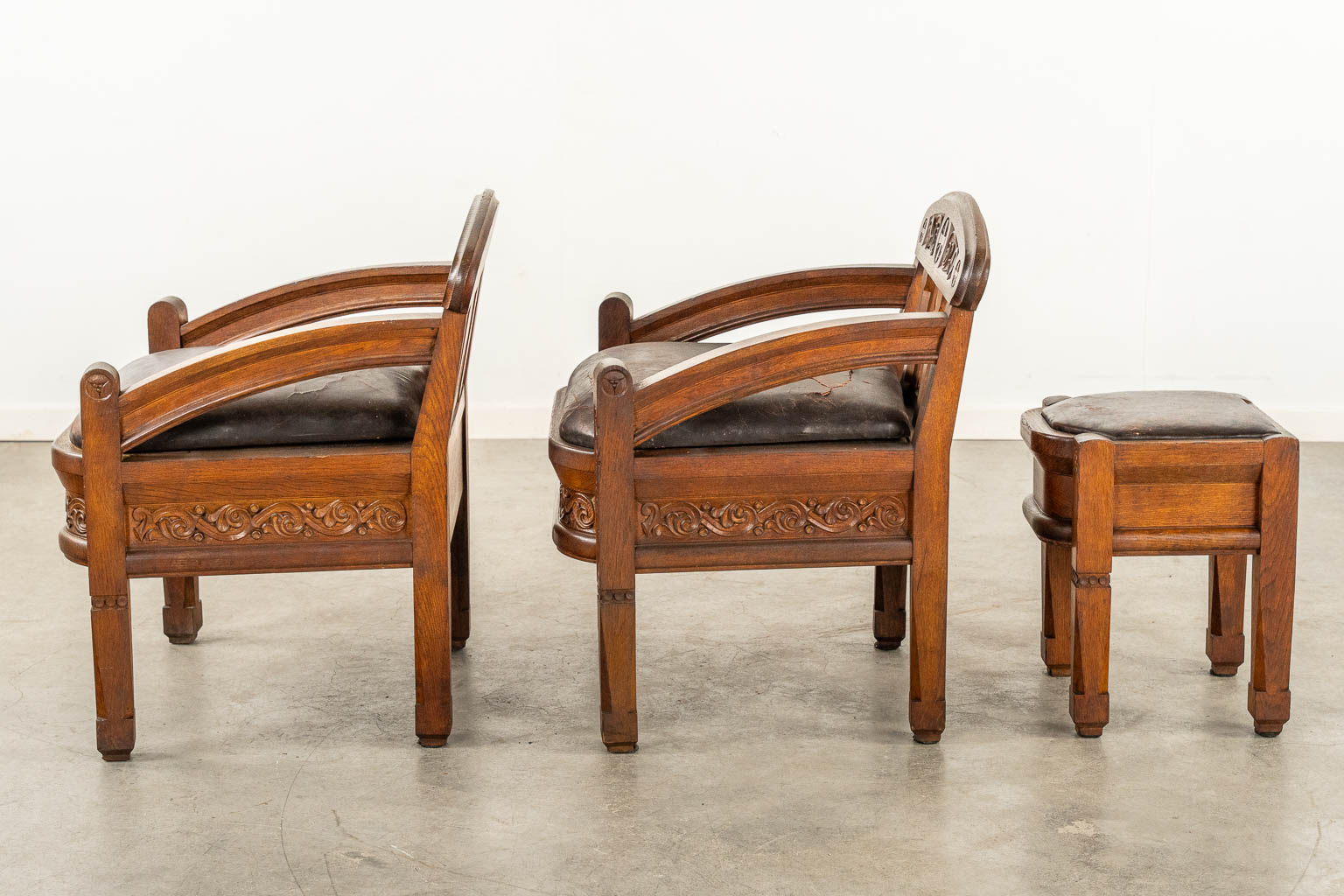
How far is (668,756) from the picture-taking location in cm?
265

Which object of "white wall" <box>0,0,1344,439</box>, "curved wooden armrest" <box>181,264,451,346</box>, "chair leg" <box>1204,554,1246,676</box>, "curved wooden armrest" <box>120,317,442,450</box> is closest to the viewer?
"curved wooden armrest" <box>120,317,442,450</box>

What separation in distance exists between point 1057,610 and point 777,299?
2.97ft

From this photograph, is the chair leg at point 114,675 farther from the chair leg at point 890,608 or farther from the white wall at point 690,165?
the white wall at point 690,165

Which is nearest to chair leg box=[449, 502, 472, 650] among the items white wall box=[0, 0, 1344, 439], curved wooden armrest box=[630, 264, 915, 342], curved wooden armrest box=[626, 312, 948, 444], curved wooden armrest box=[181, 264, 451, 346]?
curved wooden armrest box=[181, 264, 451, 346]

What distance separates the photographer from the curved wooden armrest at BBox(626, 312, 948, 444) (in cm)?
252

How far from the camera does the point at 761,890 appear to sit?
2172mm

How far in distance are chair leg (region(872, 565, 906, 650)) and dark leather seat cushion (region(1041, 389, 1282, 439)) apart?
1.79 ft

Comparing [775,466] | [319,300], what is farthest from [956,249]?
[319,300]

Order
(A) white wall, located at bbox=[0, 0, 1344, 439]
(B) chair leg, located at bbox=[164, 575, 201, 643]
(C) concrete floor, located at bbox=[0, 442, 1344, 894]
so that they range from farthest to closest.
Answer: (A) white wall, located at bbox=[0, 0, 1344, 439] → (B) chair leg, located at bbox=[164, 575, 201, 643] → (C) concrete floor, located at bbox=[0, 442, 1344, 894]

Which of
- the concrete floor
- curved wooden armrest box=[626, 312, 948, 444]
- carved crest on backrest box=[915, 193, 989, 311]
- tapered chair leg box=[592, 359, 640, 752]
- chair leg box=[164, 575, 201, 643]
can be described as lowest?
the concrete floor

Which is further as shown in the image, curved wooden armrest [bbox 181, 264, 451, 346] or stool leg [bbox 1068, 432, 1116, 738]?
curved wooden armrest [bbox 181, 264, 451, 346]

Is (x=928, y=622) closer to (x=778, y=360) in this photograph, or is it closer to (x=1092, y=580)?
(x=1092, y=580)

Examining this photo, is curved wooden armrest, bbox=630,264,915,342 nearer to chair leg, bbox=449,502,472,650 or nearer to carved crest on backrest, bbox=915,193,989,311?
carved crest on backrest, bbox=915,193,989,311

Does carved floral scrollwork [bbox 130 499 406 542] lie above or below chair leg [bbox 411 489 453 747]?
above
